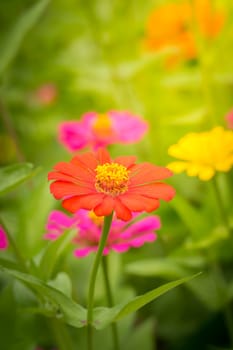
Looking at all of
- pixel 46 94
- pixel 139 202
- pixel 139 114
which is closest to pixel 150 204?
pixel 139 202

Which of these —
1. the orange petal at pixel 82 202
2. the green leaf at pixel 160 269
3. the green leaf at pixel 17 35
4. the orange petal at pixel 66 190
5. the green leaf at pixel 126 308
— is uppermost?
the green leaf at pixel 17 35

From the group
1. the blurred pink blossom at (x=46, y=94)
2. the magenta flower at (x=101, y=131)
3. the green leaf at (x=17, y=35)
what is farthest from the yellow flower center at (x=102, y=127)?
the blurred pink blossom at (x=46, y=94)

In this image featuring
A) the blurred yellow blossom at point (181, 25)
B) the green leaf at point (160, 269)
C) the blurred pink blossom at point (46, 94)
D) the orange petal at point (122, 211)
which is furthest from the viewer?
the blurred pink blossom at point (46, 94)

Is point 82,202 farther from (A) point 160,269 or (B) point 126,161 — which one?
(A) point 160,269

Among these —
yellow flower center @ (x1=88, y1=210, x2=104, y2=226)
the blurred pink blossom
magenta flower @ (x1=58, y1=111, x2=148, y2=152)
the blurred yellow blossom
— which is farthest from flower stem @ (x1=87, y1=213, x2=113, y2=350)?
the blurred pink blossom

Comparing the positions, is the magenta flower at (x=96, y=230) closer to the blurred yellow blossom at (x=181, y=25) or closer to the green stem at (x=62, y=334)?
the green stem at (x=62, y=334)

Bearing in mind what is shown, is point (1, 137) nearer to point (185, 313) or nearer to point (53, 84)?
point (53, 84)

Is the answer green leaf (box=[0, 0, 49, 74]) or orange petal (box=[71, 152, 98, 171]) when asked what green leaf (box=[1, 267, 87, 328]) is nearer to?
orange petal (box=[71, 152, 98, 171])
